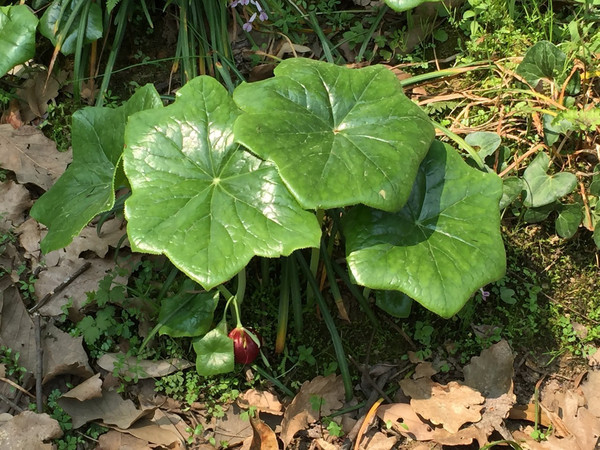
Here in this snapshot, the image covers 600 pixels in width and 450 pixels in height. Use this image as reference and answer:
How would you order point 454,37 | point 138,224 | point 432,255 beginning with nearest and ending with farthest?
point 138,224 < point 432,255 < point 454,37

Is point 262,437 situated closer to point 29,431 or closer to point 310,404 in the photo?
point 310,404

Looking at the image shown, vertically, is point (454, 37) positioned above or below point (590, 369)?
above

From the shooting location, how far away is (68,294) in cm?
294

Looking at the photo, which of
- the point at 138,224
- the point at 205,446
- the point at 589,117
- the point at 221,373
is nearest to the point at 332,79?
the point at 138,224

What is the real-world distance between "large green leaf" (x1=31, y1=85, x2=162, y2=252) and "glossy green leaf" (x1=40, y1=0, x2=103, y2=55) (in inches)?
36.0

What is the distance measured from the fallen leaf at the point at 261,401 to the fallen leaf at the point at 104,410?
42cm

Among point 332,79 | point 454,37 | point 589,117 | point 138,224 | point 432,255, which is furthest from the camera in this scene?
point 454,37

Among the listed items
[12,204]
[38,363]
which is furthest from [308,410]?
[12,204]

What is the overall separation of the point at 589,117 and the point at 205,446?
82.9 inches

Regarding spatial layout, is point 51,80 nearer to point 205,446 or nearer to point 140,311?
point 140,311

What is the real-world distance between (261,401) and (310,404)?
0.21 m

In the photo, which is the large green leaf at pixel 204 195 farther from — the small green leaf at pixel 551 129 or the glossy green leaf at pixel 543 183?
the small green leaf at pixel 551 129

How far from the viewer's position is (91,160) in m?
2.61

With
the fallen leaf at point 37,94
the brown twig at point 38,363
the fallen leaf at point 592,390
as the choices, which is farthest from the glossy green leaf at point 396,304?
the fallen leaf at point 37,94
